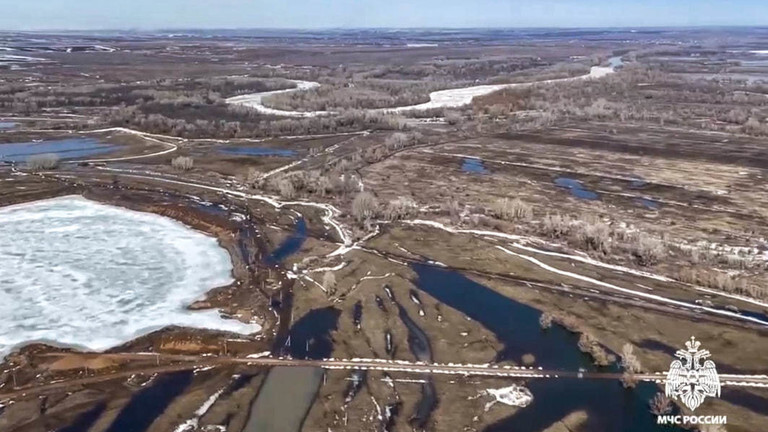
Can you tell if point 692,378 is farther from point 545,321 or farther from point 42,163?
point 42,163

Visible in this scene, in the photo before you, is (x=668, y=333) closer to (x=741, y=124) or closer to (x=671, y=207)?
(x=671, y=207)

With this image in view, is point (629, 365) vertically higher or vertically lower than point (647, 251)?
lower

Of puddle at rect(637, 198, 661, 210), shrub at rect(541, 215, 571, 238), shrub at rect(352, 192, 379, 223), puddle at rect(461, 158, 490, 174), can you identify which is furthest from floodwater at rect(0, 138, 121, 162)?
puddle at rect(637, 198, 661, 210)

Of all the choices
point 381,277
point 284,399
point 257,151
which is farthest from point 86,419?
point 257,151

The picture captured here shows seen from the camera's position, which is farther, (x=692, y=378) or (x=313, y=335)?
(x=313, y=335)

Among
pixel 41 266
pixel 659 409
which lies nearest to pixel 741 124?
pixel 659 409

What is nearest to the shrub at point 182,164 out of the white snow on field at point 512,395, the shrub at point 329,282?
the shrub at point 329,282
